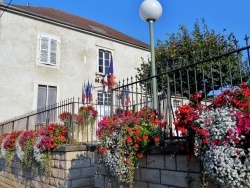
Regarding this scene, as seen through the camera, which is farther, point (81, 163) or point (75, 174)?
point (81, 163)

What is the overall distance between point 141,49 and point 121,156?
52.2ft

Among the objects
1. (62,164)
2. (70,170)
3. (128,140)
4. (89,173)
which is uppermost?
(128,140)

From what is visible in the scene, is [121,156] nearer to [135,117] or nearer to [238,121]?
[135,117]

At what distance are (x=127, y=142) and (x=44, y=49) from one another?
12.0 meters

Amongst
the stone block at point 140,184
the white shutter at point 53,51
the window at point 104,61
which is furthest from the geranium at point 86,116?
the window at point 104,61

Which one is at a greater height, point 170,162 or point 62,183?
point 170,162

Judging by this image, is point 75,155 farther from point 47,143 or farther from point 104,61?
point 104,61

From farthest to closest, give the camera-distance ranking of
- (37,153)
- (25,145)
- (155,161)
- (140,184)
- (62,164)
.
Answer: (25,145)
(37,153)
(62,164)
(140,184)
(155,161)

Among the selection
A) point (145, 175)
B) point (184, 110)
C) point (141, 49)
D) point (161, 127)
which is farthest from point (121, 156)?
point (141, 49)

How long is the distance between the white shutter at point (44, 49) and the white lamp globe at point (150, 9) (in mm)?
10417

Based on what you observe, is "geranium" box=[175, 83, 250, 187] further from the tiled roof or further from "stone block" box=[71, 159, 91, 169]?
the tiled roof

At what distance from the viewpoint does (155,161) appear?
3395 mm

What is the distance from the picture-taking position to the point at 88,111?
331 inches

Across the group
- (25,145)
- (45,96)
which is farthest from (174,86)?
(45,96)
